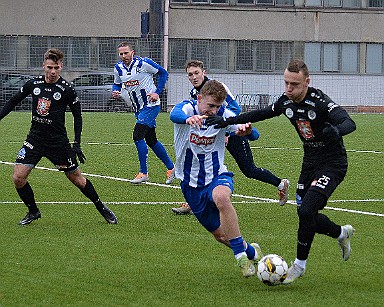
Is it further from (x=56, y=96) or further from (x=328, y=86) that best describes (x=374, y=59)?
(x=56, y=96)

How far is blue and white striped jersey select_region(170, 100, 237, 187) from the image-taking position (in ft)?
29.1

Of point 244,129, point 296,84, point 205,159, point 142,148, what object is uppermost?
point 296,84

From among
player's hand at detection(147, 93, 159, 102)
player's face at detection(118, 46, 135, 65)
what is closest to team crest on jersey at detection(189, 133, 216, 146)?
player's hand at detection(147, 93, 159, 102)

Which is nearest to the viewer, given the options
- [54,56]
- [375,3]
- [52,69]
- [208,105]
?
Result: [208,105]

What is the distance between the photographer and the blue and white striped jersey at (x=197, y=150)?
8.88 m

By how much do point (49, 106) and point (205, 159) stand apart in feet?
10.3

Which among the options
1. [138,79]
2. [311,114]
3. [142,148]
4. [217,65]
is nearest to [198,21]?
[217,65]

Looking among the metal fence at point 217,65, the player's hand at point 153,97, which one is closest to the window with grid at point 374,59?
the metal fence at point 217,65

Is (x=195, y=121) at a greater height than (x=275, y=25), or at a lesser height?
lesser

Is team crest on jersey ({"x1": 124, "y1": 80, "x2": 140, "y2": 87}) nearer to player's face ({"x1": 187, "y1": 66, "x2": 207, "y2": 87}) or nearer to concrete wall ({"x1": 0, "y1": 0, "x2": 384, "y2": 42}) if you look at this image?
player's face ({"x1": 187, "y1": 66, "x2": 207, "y2": 87})

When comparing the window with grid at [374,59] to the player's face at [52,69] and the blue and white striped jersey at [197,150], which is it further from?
the blue and white striped jersey at [197,150]

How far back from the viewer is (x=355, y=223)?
39.1ft

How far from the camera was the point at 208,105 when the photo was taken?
343 inches

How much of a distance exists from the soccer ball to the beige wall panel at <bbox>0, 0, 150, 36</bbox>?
133 feet
